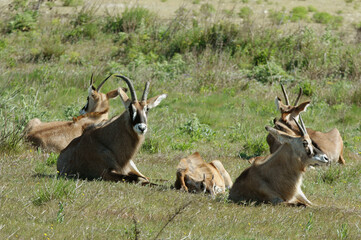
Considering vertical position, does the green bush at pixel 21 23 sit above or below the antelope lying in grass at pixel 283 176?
below

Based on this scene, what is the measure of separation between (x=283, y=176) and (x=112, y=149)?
311 cm

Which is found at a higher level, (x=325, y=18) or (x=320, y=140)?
(x=320, y=140)

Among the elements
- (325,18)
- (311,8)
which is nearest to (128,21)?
(325,18)

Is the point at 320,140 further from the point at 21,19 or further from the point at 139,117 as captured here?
the point at 21,19

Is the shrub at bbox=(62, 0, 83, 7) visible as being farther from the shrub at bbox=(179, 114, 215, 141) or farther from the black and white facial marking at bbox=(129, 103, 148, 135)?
the black and white facial marking at bbox=(129, 103, 148, 135)

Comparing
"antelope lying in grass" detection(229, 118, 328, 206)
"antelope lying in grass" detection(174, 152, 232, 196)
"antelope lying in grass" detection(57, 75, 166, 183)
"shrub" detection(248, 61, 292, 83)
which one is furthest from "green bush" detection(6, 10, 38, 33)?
"antelope lying in grass" detection(229, 118, 328, 206)

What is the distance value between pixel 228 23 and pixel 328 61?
5027mm

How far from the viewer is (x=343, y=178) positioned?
12.0 meters

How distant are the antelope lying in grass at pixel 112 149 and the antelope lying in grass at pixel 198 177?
0.82 metres

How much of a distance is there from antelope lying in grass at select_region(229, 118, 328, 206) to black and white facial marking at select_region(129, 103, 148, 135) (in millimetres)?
1871

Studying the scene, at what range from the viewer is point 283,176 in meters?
9.73

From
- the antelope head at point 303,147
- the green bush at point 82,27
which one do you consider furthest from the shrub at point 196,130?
the green bush at point 82,27

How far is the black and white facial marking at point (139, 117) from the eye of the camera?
1051 centimetres

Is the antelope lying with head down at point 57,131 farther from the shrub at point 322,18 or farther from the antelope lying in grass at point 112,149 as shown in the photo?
the shrub at point 322,18
